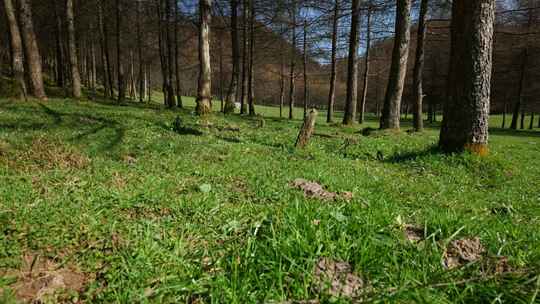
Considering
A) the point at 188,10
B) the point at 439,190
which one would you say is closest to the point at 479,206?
the point at 439,190

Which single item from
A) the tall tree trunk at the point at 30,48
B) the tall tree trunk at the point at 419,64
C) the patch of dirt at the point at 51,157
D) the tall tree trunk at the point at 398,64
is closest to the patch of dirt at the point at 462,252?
the patch of dirt at the point at 51,157

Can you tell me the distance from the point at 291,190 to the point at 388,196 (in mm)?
1673

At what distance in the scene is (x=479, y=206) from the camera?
4609mm

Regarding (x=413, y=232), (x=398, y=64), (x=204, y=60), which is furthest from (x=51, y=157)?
(x=398, y=64)

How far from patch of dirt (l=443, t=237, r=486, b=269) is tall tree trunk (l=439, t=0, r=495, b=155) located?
6.00 metres

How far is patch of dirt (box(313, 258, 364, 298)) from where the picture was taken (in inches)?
68.4

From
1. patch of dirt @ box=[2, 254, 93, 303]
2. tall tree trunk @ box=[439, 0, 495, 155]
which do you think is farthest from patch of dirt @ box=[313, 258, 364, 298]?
tall tree trunk @ box=[439, 0, 495, 155]

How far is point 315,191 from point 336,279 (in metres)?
2.37

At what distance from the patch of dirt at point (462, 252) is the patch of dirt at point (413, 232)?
0.22 meters

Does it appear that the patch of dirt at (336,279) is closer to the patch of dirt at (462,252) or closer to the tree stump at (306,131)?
the patch of dirt at (462,252)

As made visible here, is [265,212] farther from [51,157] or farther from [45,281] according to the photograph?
[51,157]

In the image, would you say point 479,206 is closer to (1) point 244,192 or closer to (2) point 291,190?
(2) point 291,190

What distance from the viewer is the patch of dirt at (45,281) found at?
1.74m

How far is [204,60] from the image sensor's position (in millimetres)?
13023
